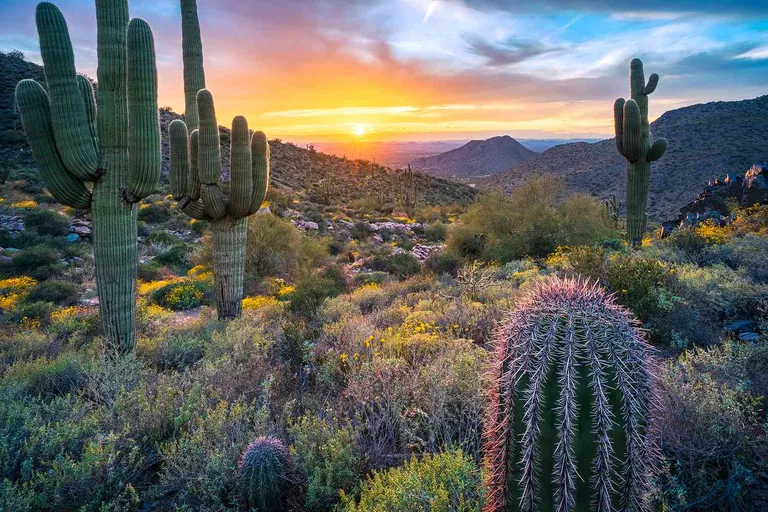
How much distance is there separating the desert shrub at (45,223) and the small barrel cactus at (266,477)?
18.6 m

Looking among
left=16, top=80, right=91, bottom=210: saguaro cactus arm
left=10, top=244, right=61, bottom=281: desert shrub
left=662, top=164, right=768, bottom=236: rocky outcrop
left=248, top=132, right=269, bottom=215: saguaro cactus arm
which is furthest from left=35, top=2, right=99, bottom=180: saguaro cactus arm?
left=662, top=164, right=768, bottom=236: rocky outcrop

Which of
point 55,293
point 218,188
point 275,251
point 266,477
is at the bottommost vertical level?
point 55,293

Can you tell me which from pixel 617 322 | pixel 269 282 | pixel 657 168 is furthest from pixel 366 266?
pixel 657 168

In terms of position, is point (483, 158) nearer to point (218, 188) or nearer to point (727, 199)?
point (727, 199)

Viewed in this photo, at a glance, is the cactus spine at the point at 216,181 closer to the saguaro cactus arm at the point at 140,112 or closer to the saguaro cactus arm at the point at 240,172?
the saguaro cactus arm at the point at 240,172

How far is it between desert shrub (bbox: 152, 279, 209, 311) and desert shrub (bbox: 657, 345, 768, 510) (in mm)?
11113

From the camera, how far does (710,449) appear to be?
350 cm

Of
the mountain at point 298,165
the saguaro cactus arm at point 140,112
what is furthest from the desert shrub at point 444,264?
the mountain at point 298,165

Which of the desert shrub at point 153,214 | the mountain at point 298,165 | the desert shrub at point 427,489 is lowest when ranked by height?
the desert shrub at point 427,489

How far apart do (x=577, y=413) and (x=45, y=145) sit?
26.3ft

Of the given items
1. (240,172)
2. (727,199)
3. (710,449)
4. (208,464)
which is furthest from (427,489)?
(727,199)

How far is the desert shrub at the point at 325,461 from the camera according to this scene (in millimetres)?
3328

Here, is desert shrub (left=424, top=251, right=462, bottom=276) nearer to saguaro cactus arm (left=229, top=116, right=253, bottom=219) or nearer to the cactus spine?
the cactus spine

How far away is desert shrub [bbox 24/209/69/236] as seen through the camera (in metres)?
17.1
